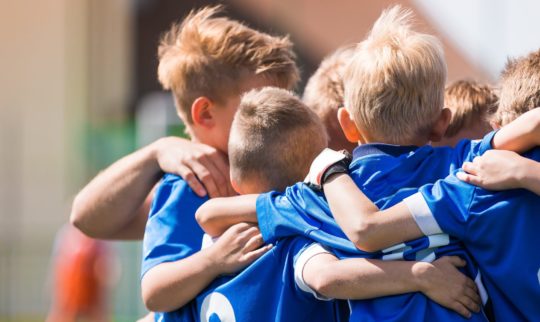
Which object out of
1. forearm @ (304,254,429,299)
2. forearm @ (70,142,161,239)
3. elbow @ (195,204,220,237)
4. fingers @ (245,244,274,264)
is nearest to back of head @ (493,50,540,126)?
forearm @ (304,254,429,299)

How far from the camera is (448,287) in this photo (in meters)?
2.68

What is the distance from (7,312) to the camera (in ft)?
62.1

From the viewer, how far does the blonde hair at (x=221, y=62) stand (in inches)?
142

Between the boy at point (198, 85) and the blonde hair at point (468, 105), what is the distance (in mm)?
555

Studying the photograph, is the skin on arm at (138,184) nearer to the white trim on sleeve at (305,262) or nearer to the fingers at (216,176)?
the fingers at (216,176)

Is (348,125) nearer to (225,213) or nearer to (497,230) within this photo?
(225,213)

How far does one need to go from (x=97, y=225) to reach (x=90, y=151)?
486 inches

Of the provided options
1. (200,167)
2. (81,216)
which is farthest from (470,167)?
(81,216)

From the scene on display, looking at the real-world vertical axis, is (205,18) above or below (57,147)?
above

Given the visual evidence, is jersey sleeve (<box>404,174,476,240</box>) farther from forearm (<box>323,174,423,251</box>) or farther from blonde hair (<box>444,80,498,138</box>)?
blonde hair (<box>444,80,498,138</box>)

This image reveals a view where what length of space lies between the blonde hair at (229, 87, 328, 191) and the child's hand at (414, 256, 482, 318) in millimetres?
543

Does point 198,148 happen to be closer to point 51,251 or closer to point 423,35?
point 423,35

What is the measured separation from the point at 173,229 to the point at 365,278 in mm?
808

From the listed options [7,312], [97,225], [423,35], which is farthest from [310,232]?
[7,312]
